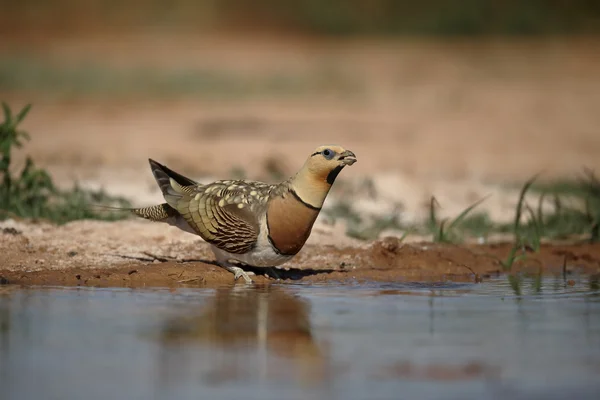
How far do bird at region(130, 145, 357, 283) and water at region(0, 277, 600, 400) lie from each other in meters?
0.28

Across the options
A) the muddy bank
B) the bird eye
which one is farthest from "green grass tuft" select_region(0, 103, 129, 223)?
the bird eye

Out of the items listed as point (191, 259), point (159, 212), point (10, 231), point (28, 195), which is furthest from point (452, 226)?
point (28, 195)

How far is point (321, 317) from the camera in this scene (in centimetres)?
620

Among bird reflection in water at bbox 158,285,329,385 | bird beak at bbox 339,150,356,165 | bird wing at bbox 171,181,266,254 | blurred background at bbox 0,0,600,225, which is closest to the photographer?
bird reflection in water at bbox 158,285,329,385

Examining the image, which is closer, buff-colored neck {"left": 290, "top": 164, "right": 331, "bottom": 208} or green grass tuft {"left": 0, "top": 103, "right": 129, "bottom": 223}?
buff-colored neck {"left": 290, "top": 164, "right": 331, "bottom": 208}

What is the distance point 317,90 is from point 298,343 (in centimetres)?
1622

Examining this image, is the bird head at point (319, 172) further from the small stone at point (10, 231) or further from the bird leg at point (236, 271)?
the small stone at point (10, 231)

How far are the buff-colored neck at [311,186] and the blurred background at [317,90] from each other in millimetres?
3413

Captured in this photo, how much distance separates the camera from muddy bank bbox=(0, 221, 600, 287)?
24.7 feet

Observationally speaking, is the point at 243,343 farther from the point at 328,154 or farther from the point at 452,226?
the point at 452,226

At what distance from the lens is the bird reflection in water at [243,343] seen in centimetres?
481

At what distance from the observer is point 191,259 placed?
27.3ft

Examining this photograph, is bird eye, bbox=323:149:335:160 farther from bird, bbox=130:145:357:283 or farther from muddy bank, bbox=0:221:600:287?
muddy bank, bbox=0:221:600:287

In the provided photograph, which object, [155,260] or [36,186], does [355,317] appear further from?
[36,186]
